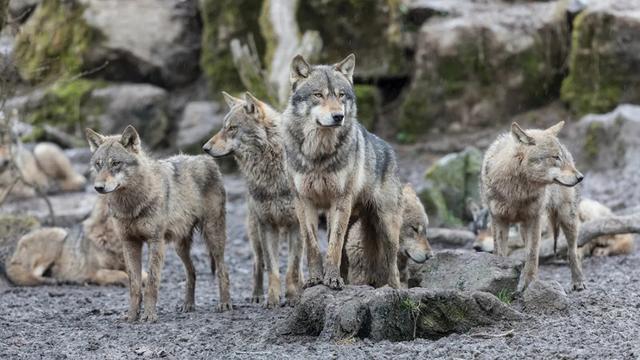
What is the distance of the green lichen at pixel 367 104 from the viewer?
18.3 m

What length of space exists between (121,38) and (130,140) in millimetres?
11060

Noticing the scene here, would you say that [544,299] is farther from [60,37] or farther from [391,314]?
[60,37]

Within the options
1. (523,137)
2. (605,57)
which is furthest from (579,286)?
(605,57)

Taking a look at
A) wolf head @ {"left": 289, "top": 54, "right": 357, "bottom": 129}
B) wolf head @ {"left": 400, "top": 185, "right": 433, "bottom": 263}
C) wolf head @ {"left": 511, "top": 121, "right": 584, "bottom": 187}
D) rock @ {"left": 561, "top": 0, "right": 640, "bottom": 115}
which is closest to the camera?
wolf head @ {"left": 289, "top": 54, "right": 357, "bottom": 129}

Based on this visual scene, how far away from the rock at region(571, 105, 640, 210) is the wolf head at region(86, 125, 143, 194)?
27.8 feet

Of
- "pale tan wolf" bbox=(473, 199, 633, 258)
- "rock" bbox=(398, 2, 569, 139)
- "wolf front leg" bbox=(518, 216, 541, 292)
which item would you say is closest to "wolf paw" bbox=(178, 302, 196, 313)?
"wolf front leg" bbox=(518, 216, 541, 292)

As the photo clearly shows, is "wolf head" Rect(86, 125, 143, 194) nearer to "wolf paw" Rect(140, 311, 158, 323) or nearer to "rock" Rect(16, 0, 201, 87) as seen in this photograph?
"wolf paw" Rect(140, 311, 158, 323)

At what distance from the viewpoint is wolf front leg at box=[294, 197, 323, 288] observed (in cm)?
804

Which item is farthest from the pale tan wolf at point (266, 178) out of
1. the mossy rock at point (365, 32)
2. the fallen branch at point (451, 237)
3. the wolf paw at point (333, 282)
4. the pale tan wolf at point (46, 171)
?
the mossy rock at point (365, 32)

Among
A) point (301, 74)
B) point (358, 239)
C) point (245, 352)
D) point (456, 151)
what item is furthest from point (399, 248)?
point (456, 151)

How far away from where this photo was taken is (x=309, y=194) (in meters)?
8.06

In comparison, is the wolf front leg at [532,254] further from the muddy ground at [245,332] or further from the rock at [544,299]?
the rock at [544,299]

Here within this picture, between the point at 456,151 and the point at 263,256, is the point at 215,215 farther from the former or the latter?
the point at 456,151

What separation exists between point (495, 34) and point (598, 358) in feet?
40.2
